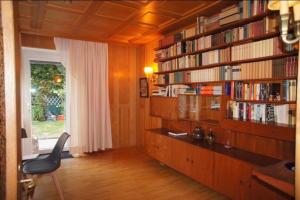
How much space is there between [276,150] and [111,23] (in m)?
2.14

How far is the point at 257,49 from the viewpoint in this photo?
85.1 inches

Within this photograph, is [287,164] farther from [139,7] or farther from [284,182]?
[139,7]

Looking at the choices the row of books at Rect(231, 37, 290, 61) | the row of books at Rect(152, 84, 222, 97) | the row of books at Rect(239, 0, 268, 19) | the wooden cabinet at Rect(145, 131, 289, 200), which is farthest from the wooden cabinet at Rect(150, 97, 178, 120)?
the row of books at Rect(239, 0, 268, 19)

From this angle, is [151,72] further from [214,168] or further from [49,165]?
[49,165]

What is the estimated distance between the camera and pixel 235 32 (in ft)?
7.77

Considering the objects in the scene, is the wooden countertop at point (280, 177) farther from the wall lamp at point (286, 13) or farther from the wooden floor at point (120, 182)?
the wooden floor at point (120, 182)

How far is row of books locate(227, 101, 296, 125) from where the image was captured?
6.56 feet

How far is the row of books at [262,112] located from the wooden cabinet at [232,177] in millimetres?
513

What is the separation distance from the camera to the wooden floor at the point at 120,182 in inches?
102

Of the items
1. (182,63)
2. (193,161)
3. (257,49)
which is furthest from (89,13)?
(182,63)

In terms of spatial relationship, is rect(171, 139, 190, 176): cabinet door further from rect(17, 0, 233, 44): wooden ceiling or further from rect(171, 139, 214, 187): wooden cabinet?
rect(17, 0, 233, 44): wooden ceiling

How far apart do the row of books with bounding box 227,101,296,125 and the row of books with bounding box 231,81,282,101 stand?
8 centimetres

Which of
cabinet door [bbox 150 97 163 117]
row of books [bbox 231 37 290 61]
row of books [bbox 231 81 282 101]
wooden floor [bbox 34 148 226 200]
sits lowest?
wooden floor [bbox 34 148 226 200]

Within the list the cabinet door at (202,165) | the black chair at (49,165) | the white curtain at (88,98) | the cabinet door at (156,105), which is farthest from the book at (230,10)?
the white curtain at (88,98)
